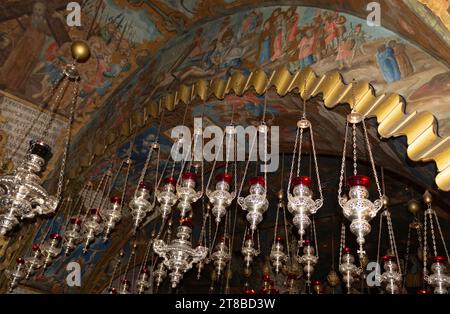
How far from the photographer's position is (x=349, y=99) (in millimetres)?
5371

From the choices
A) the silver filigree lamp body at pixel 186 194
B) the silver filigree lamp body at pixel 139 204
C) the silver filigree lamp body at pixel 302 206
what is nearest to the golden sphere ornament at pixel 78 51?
the silver filigree lamp body at pixel 139 204

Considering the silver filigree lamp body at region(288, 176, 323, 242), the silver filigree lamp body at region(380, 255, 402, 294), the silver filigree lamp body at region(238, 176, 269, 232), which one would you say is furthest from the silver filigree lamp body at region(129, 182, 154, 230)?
the silver filigree lamp body at region(380, 255, 402, 294)

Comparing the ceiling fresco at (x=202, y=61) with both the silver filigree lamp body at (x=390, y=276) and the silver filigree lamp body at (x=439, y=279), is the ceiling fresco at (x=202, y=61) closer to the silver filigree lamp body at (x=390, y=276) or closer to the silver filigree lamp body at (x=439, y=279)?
the silver filigree lamp body at (x=390, y=276)

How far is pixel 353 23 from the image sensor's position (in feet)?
19.0

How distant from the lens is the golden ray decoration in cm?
430

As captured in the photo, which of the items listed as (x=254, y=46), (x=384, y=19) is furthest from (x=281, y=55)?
(x=384, y=19)

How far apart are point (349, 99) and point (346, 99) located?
0.06 m

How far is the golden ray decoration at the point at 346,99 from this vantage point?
14.1ft

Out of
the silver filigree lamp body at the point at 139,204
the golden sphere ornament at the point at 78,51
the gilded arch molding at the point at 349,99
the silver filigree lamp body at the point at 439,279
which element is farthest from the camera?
the golden sphere ornament at the point at 78,51

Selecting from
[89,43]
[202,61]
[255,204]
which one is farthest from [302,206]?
[89,43]

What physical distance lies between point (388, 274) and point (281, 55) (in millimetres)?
3452

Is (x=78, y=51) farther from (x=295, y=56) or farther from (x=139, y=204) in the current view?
(x=295, y=56)
